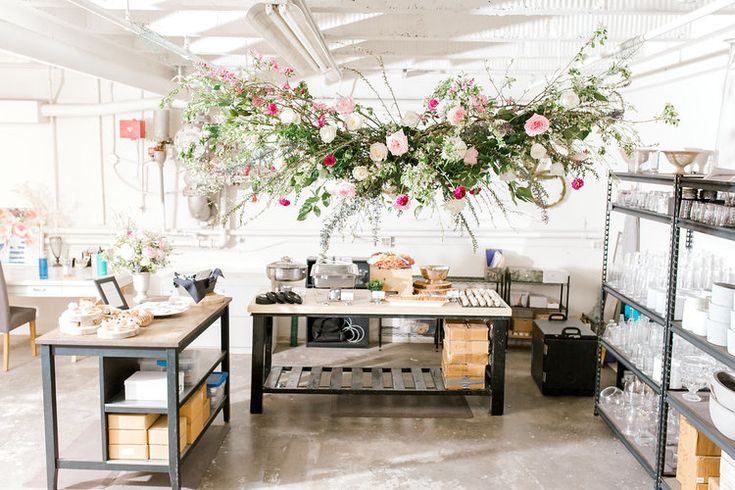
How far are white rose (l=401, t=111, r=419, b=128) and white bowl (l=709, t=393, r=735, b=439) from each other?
7.13 ft

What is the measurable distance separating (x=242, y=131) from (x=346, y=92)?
16.8ft

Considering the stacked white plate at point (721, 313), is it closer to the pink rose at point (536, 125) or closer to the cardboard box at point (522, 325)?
the pink rose at point (536, 125)

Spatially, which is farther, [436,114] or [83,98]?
[83,98]

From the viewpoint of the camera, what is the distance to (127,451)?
3975mm

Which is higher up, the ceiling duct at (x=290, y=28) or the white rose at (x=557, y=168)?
the ceiling duct at (x=290, y=28)

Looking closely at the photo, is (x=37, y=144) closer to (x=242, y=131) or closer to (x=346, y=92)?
(x=346, y=92)

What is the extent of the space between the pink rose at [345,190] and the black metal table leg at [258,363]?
9.57ft

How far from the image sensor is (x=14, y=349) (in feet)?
23.1

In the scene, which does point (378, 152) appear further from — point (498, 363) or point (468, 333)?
point (498, 363)

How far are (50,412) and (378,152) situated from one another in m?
2.70

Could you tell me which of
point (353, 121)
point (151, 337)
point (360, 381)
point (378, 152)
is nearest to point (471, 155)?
point (378, 152)

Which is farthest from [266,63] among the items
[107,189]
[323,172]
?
[107,189]

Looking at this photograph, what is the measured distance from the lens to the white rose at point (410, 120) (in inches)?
106

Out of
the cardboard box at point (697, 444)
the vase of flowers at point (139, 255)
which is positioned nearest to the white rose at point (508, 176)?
the cardboard box at point (697, 444)
